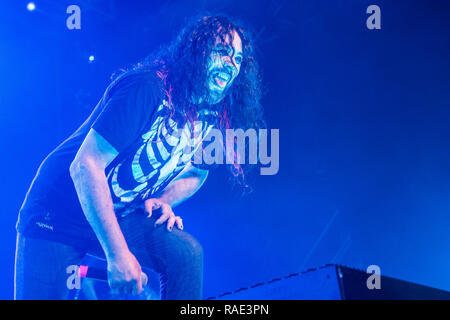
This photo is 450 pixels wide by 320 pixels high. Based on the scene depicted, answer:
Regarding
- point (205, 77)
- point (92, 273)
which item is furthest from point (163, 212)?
point (205, 77)

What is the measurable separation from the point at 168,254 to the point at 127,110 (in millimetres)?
507

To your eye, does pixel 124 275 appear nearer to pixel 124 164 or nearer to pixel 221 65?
pixel 124 164

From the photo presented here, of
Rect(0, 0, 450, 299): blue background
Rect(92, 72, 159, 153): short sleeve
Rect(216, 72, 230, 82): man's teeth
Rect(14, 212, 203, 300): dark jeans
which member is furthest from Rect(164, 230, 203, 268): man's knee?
Rect(216, 72, 230, 82): man's teeth

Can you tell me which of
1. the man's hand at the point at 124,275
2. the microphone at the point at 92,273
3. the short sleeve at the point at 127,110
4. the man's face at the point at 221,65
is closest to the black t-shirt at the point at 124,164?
the short sleeve at the point at 127,110

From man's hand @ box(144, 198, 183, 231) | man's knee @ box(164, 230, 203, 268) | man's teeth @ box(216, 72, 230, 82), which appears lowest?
man's knee @ box(164, 230, 203, 268)

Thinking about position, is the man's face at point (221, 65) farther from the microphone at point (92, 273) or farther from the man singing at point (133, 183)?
the microphone at point (92, 273)

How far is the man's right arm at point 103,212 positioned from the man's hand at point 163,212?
273 mm

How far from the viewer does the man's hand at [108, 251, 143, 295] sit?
1201 mm

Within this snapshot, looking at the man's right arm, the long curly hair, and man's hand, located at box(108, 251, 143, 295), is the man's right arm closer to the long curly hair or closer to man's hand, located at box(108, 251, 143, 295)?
man's hand, located at box(108, 251, 143, 295)

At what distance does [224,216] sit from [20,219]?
0.99 meters

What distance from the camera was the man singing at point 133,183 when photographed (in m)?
1.29

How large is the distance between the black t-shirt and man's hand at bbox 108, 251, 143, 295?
1.05 feet
